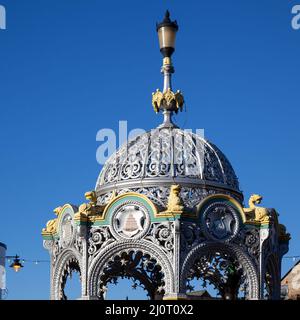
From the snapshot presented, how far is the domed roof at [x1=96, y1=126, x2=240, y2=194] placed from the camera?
37688 mm

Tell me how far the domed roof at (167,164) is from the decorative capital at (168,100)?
999 millimetres

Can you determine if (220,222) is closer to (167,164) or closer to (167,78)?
(167,164)

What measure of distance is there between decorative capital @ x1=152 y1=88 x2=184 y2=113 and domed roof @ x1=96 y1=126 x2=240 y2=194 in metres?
1.00

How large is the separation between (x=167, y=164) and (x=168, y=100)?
10.3ft

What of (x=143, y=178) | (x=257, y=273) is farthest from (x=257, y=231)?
(x=143, y=178)

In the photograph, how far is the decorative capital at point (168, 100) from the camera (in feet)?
131

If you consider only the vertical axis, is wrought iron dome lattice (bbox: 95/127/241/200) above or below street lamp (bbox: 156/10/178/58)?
below

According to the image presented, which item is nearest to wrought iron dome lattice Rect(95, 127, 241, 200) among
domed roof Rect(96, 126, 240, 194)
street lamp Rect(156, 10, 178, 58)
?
domed roof Rect(96, 126, 240, 194)

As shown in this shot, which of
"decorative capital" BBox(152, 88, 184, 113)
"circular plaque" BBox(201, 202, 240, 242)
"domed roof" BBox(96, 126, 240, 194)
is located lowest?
"circular plaque" BBox(201, 202, 240, 242)

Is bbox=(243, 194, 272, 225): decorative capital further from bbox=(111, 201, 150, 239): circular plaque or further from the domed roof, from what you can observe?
bbox=(111, 201, 150, 239): circular plaque

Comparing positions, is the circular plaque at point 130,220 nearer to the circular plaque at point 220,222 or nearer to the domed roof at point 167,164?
the domed roof at point 167,164
